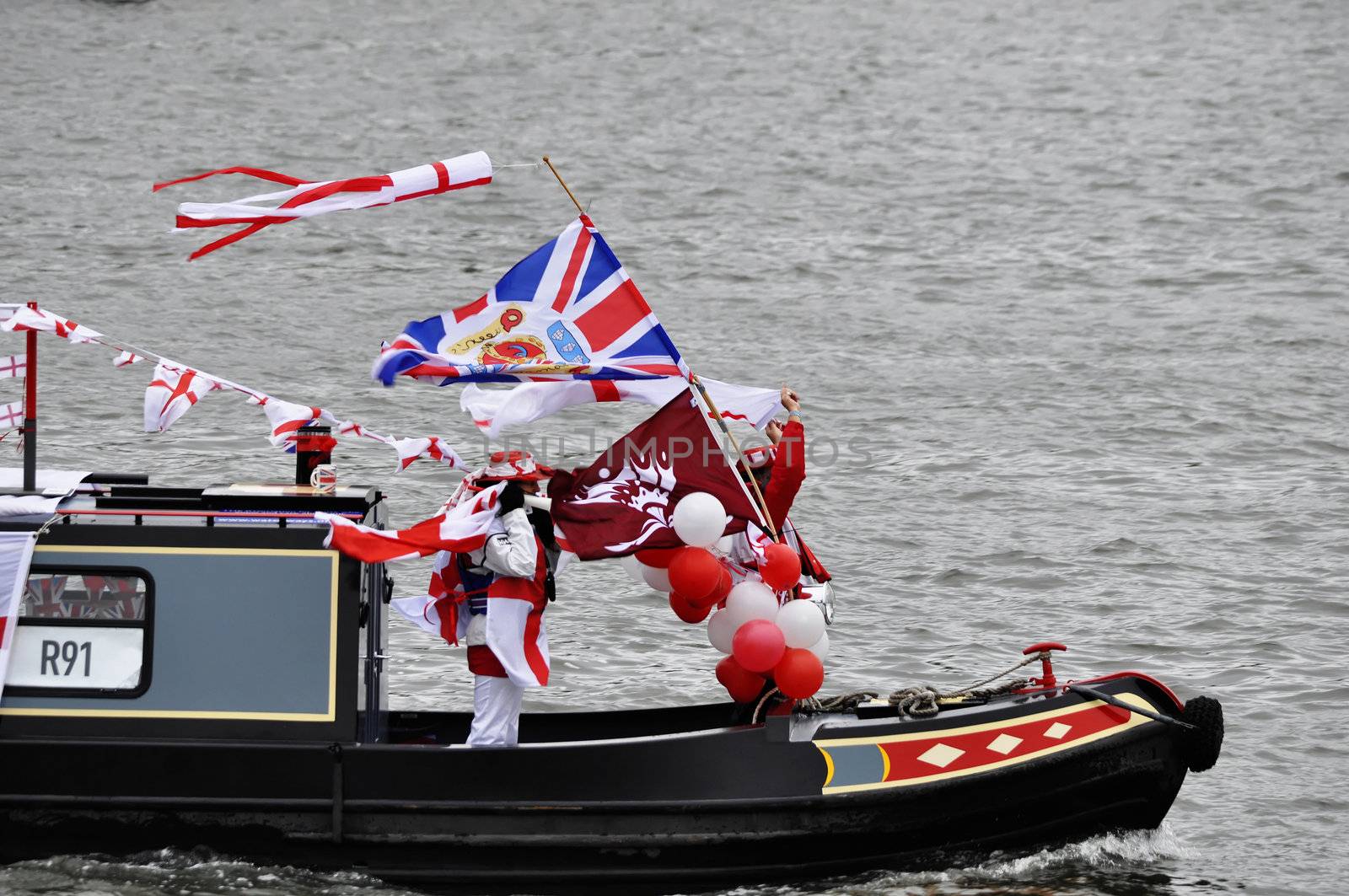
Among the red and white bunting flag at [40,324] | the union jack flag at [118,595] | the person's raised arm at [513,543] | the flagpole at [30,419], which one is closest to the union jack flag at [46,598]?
the union jack flag at [118,595]

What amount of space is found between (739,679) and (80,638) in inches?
126

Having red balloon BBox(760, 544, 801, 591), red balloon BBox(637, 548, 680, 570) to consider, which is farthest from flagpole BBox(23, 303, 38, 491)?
red balloon BBox(760, 544, 801, 591)

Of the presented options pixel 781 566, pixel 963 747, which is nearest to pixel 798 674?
pixel 781 566

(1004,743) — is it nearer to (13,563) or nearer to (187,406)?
(187,406)

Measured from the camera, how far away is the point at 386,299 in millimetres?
21719

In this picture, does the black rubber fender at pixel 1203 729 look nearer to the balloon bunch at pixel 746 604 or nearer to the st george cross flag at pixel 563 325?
the balloon bunch at pixel 746 604

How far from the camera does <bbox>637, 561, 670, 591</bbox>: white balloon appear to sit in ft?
28.8

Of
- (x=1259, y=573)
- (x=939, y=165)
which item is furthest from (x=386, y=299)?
(x=1259, y=573)

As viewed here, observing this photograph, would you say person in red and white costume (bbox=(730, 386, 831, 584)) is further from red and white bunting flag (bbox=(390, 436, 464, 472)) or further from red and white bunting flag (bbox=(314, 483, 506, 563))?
red and white bunting flag (bbox=(390, 436, 464, 472))

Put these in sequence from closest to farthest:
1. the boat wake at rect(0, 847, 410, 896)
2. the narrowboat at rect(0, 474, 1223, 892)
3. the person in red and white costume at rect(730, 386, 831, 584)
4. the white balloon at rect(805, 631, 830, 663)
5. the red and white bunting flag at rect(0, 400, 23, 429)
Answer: the narrowboat at rect(0, 474, 1223, 892) → the boat wake at rect(0, 847, 410, 896) → the white balloon at rect(805, 631, 830, 663) → the person in red and white costume at rect(730, 386, 831, 584) → the red and white bunting flag at rect(0, 400, 23, 429)

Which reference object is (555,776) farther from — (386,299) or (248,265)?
(248,265)

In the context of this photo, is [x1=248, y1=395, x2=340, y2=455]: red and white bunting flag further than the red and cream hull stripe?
Yes

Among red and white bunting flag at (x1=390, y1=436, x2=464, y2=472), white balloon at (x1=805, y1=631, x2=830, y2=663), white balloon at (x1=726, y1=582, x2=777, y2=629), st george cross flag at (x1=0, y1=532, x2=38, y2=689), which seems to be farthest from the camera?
red and white bunting flag at (x1=390, y1=436, x2=464, y2=472)

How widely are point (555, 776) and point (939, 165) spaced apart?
20.4m
